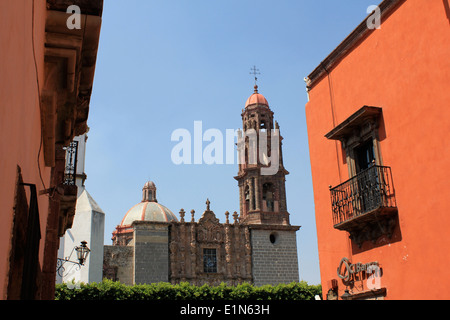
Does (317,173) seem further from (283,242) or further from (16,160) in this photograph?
(283,242)

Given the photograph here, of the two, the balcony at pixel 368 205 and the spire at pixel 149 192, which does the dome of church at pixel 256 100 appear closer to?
the spire at pixel 149 192

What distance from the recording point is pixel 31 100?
388 centimetres

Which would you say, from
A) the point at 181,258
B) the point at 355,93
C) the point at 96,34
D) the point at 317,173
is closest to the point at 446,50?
the point at 355,93

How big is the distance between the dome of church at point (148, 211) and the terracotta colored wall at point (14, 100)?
36.6 m

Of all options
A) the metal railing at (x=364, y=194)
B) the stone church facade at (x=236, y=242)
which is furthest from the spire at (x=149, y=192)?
the metal railing at (x=364, y=194)

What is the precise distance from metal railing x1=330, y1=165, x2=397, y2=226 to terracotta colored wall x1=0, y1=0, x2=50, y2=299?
554 centimetres

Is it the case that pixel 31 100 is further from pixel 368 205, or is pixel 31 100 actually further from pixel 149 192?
pixel 149 192

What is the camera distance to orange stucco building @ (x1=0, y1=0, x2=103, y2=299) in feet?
9.13

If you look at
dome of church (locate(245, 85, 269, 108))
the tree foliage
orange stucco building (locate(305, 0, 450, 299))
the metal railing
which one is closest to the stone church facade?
dome of church (locate(245, 85, 269, 108))

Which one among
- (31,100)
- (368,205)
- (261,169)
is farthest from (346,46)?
(261,169)

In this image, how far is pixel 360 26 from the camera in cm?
891

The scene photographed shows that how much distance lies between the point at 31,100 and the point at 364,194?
19.0ft
